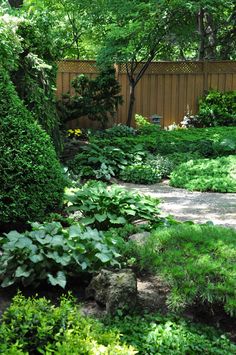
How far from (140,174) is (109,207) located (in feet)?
11.4

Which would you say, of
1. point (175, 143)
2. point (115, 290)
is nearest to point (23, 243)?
point (115, 290)

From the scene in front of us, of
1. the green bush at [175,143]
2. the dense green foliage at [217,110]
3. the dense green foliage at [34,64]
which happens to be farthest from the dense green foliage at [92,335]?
the dense green foliage at [217,110]

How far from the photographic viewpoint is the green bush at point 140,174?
348 inches

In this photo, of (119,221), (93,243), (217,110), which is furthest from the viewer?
(217,110)

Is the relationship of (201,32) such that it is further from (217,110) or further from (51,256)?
(51,256)

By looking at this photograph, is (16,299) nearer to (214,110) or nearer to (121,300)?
(121,300)

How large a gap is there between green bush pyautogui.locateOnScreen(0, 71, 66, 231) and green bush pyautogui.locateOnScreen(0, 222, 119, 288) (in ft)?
3.82

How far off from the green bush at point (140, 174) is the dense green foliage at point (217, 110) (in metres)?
5.51

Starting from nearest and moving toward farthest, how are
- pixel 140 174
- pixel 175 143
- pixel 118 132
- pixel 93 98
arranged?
pixel 140 174
pixel 175 143
pixel 118 132
pixel 93 98

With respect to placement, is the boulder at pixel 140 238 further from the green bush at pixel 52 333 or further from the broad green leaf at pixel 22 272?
the green bush at pixel 52 333

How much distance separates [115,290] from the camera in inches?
140

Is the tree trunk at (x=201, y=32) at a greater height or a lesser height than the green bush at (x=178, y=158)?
greater

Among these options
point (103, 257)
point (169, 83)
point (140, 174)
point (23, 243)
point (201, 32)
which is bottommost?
point (140, 174)

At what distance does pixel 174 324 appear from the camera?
337 cm
